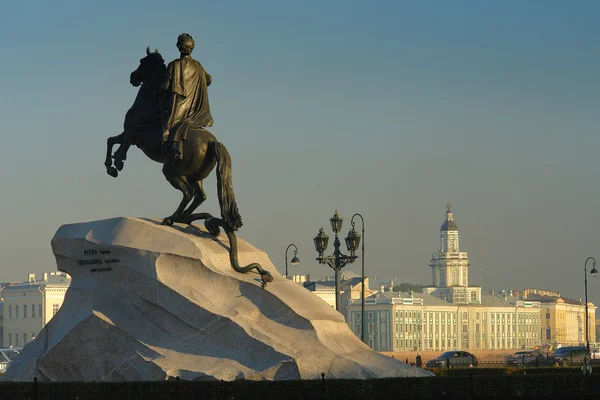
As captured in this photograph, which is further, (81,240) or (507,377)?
(81,240)

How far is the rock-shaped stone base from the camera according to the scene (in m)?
18.0

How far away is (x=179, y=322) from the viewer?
18.6 metres

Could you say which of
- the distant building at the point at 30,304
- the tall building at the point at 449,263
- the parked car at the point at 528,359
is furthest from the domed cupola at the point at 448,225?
the parked car at the point at 528,359

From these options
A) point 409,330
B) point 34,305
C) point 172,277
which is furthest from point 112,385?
point 409,330

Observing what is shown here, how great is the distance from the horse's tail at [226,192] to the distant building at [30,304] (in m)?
112

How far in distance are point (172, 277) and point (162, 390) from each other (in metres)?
2.37

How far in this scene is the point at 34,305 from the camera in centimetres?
13500

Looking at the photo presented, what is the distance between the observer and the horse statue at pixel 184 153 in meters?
19.5

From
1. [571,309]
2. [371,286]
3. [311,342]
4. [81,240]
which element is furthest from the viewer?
[571,309]

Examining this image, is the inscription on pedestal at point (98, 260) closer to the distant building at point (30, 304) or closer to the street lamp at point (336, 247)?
the street lamp at point (336, 247)

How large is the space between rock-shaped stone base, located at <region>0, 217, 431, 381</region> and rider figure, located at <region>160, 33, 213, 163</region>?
130 cm

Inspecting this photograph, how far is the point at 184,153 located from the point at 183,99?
0.84 metres

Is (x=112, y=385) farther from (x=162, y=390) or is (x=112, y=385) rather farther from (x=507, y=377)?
(x=507, y=377)

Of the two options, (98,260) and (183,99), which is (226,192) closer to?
(183,99)
